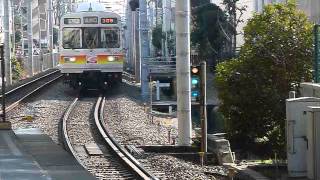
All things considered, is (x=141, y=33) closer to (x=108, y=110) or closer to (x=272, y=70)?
(x=108, y=110)

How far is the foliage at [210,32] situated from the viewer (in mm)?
48938

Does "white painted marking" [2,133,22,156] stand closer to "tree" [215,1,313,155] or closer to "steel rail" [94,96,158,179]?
"steel rail" [94,96,158,179]

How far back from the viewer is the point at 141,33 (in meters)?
Answer: 31.1

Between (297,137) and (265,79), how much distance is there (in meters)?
4.35

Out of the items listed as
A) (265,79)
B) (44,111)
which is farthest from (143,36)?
(265,79)

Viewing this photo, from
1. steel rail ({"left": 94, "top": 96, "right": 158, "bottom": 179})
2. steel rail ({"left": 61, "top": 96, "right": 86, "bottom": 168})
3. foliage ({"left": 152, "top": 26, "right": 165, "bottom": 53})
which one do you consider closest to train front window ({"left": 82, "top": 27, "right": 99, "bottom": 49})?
steel rail ({"left": 61, "top": 96, "right": 86, "bottom": 168})

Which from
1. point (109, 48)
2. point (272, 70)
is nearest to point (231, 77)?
point (272, 70)

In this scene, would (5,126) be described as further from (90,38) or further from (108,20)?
(108,20)

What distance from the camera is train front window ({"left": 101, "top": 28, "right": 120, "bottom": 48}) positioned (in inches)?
1188

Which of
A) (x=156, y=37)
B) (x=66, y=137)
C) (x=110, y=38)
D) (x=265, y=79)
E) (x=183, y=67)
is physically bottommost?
(x=66, y=137)

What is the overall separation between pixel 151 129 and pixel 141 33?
1240 cm

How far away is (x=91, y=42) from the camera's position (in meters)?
30.1

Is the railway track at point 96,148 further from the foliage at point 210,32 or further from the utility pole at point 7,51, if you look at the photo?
the foliage at point 210,32

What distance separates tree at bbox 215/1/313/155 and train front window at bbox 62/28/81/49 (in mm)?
15471
